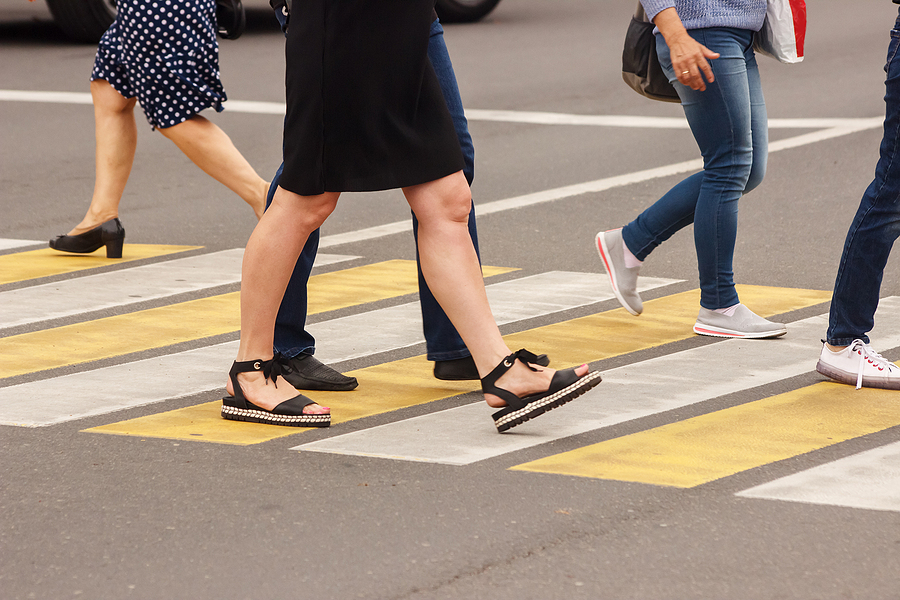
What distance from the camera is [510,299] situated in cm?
580

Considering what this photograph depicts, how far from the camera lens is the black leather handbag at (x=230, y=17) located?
6633 mm

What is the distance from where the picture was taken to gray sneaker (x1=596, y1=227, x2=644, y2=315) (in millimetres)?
5469

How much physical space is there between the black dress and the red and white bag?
1.56 meters

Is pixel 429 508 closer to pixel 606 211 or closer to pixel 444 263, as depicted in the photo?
pixel 444 263

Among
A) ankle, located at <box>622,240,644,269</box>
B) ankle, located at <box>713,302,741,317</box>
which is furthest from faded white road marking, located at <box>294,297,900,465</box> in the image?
ankle, located at <box>622,240,644,269</box>

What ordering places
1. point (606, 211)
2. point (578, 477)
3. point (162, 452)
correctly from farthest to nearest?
1. point (606, 211)
2. point (162, 452)
3. point (578, 477)

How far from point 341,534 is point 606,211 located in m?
4.65

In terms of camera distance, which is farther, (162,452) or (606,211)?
(606,211)

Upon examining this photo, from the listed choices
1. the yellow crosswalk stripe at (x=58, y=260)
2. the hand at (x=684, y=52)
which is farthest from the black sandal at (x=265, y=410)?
the yellow crosswalk stripe at (x=58, y=260)

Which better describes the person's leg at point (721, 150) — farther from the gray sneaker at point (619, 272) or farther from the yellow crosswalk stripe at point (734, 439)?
the yellow crosswalk stripe at point (734, 439)

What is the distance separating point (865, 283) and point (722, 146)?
0.85 meters

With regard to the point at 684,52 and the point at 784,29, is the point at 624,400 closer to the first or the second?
the point at 684,52

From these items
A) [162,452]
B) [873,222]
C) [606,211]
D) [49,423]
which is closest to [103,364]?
[49,423]

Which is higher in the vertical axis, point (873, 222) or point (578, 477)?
point (873, 222)
